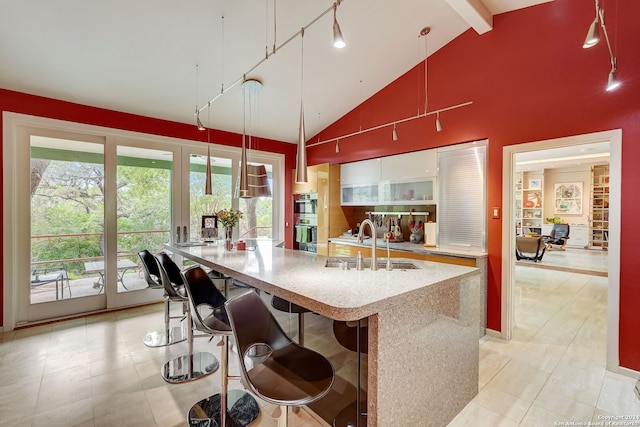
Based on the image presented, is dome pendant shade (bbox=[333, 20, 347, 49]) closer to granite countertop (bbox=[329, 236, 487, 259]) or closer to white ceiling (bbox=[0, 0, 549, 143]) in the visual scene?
white ceiling (bbox=[0, 0, 549, 143])

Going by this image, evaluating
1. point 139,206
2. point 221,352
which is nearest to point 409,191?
point 221,352

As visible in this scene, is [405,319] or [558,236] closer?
[405,319]

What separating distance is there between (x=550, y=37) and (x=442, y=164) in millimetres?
1571

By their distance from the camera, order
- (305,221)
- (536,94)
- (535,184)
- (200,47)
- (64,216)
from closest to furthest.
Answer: (536,94) → (200,47) → (64,216) → (305,221) → (535,184)

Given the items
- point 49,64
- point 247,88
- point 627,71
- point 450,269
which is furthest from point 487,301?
point 49,64

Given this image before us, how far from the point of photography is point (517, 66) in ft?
10.2

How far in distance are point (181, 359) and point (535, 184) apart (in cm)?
1174

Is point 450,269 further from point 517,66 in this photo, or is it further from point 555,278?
point 555,278

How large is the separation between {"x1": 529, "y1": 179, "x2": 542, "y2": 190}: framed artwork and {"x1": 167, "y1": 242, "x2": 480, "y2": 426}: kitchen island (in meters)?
10.3

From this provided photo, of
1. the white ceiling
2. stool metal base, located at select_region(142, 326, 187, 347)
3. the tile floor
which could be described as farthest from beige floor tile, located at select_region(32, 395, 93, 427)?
the white ceiling

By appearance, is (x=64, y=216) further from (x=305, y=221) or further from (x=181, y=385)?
(x=305, y=221)

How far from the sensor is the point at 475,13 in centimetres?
297

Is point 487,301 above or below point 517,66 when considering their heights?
below

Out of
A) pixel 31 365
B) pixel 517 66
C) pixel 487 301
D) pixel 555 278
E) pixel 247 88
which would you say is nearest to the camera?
pixel 31 365
